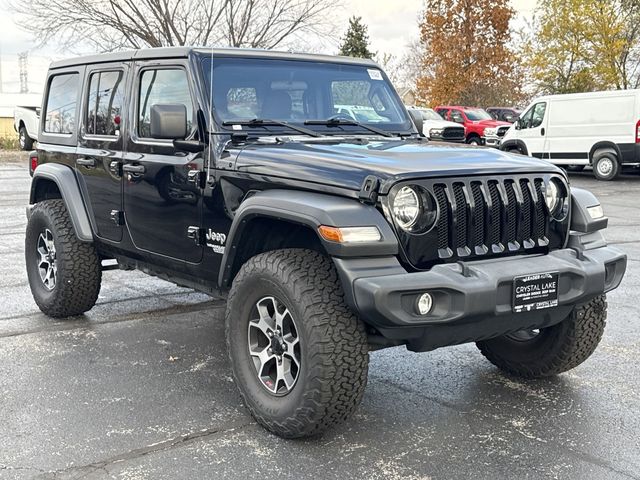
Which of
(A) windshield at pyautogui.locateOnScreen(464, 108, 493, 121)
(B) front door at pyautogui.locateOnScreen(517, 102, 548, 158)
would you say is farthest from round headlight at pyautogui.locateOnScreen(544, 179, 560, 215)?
(A) windshield at pyautogui.locateOnScreen(464, 108, 493, 121)

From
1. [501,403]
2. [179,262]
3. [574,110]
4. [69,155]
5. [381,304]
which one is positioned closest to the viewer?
[381,304]

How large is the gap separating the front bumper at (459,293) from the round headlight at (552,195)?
0.87ft

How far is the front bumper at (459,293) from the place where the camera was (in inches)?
129

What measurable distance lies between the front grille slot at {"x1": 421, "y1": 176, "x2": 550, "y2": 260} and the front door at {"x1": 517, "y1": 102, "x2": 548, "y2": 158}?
52.4 feet

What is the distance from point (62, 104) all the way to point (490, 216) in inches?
149

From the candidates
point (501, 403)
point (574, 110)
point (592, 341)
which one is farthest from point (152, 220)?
point (574, 110)

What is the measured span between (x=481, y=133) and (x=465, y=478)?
2452cm

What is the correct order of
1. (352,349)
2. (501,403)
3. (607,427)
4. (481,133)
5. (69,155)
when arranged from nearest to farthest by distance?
1. (352,349)
2. (607,427)
3. (501,403)
4. (69,155)
5. (481,133)

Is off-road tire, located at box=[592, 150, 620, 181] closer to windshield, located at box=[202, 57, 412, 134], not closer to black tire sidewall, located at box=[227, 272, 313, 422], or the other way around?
windshield, located at box=[202, 57, 412, 134]

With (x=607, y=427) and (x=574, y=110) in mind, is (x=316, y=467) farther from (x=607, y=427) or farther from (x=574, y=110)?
(x=574, y=110)

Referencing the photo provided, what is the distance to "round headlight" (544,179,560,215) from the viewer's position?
398 cm

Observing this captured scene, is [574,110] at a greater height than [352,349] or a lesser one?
greater

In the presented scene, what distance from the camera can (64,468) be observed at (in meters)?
3.40

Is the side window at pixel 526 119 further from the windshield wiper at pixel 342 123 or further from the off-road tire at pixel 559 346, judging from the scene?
the off-road tire at pixel 559 346
